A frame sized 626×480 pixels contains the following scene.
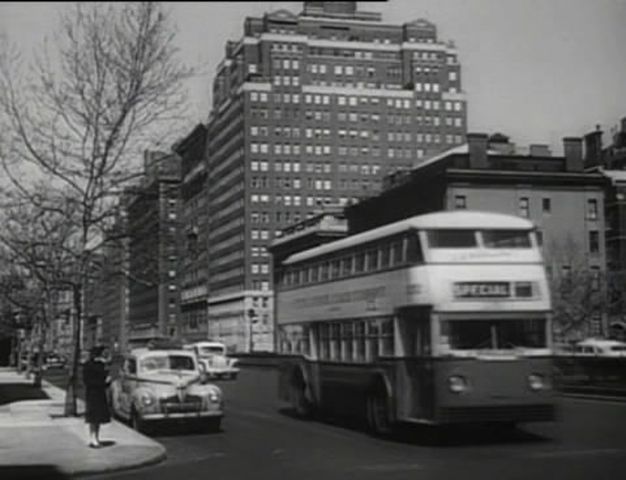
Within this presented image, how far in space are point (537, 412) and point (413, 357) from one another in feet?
6.00

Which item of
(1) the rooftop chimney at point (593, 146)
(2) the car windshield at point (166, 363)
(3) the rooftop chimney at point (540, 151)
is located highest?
(1) the rooftop chimney at point (593, 146)

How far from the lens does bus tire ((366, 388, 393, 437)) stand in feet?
50.1

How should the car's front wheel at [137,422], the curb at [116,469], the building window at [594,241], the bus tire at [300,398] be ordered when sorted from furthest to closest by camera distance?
the bus tire at [300,398], the building window at [594,241], the car's front wheel at [137,422], the curb at [116,469]

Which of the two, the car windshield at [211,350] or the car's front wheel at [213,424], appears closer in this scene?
the car's front wheel at [213,424]

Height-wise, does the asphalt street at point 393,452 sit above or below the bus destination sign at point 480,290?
below

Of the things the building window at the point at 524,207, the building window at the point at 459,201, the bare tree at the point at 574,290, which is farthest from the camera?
the bare tree at the point at 574,290

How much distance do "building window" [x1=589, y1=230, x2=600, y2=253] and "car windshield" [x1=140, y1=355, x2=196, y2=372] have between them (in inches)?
302

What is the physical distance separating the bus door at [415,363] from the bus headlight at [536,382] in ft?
4.34

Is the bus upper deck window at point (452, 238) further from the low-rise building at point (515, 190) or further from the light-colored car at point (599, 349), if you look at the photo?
the light-colored car at point (599, 349)

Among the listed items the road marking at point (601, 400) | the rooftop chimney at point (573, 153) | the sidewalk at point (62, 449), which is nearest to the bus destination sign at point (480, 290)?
the rooftop chimney at point (573, 153)

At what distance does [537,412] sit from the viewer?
1375cm

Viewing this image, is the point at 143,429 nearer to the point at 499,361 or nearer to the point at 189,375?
the point at 189,375

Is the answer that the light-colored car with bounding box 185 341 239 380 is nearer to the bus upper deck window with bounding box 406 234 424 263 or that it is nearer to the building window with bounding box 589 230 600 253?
the building window with bounding box 589 230 600 253

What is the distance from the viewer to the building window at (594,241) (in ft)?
58.9
